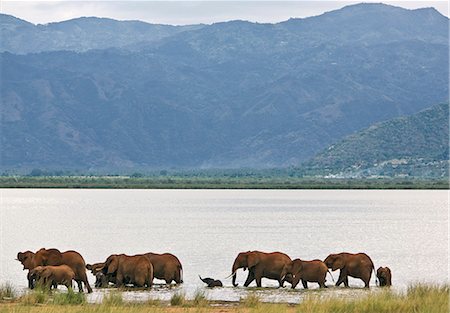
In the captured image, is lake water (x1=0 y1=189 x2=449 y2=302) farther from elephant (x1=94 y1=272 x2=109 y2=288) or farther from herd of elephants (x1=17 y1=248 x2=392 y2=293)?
elephant (x1=94 y1=272 x2=109 y2=288)

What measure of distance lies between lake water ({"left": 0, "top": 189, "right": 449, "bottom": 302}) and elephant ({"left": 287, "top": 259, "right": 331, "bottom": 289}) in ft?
0.94

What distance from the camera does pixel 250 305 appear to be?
20172 mm

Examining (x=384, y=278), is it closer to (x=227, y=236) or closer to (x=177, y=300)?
(x=177, y=300)

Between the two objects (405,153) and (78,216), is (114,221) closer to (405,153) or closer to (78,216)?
(78,216)

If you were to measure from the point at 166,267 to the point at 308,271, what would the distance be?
10.8ft

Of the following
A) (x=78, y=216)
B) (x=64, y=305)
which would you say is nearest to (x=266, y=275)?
(x=64, y=305)

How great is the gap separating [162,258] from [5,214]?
40127 millimetres

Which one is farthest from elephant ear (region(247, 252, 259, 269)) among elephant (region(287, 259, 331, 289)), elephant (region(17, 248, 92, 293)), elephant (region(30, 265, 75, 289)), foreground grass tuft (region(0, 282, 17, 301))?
foreground grass tuft (region(0, 282, 17, 301))

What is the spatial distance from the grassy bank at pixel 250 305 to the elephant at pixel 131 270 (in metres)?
2.88

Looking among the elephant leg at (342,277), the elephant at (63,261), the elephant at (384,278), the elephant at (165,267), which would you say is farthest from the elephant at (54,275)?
the elephant at (384,278)

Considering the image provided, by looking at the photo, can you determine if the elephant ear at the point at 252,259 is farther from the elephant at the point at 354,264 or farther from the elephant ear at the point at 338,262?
the elephant ear at the point at 338,262

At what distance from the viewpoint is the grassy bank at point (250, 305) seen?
18312 millimetres

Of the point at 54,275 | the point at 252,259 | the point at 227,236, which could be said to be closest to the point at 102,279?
the point at 54,275

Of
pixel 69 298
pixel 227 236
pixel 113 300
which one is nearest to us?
pixel 113 300
